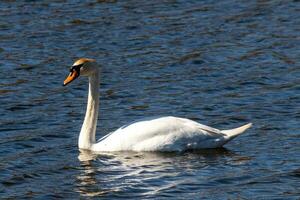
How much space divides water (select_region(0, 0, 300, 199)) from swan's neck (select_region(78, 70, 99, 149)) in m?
0.21

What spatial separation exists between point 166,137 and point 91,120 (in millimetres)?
1188

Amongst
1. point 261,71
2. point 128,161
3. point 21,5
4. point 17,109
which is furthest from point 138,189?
point 21,5

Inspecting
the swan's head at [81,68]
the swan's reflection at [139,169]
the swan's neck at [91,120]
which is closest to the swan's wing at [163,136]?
the swan's reflection at [139,169]

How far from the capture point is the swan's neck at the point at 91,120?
568 inches

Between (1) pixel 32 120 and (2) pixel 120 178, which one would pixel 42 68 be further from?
(2) pixel 120 178

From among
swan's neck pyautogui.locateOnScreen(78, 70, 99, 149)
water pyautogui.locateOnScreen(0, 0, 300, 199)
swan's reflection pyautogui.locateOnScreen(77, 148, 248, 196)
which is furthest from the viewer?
swan's neck pyautogui.locateOnScreen(78, 70, 99, 149)

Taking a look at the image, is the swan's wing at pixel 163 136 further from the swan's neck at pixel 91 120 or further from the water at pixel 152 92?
the swan's neck at pixel 91 120

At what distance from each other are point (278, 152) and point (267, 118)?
1.68 m

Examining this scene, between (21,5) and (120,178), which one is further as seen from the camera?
(21,5)

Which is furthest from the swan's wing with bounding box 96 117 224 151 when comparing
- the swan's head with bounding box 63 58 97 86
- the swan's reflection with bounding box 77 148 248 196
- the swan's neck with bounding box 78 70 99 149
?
the swan's head with bounding box 63 58 97 86

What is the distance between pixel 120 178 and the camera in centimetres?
1275

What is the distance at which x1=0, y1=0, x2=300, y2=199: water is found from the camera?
12594 mm

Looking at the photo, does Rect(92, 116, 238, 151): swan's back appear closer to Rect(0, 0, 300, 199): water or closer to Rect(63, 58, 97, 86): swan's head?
Rect(0, 0, 300, 199): water

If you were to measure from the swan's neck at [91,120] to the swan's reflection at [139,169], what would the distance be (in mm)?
199
